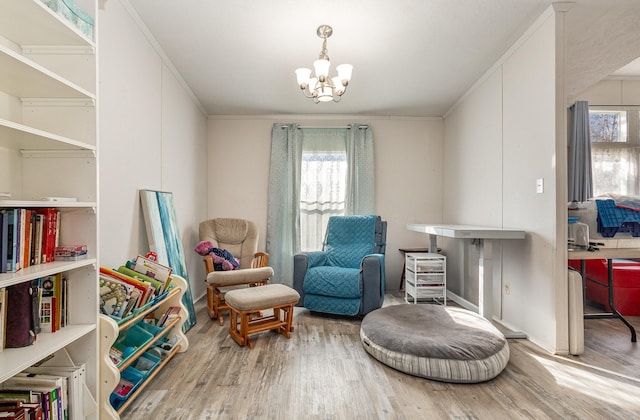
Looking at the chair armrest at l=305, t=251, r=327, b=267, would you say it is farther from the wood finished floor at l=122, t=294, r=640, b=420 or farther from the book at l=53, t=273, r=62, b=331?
the book at l=53, t=273, r=62, b=331

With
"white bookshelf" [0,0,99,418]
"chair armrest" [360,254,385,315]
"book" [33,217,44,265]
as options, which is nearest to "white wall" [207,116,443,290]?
"chair armrest" [360,254,385,315]

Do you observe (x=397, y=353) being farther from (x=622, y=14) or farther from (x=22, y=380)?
(x=622, y=14)

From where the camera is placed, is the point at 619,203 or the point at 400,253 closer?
the point at 619,203

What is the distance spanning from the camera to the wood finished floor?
5.32 ft

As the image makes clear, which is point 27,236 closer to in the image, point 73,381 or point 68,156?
point 68,156

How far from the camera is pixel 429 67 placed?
3.12 m

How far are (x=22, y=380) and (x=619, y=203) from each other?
4052 mm

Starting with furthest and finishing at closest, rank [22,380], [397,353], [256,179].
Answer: [256,179]
[397,353]
[22,380]

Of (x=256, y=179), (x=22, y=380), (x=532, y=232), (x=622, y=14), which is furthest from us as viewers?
(x=256, y=179)

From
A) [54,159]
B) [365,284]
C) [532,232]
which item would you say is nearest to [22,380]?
[54,159]

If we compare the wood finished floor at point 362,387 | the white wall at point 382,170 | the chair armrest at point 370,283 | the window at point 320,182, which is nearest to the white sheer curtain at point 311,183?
the window at point 320,182

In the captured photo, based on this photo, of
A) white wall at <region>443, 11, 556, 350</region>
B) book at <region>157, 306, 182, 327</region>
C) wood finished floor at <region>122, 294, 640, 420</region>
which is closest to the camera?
wood finished floor at <region>122, 294, 640, 420</region>

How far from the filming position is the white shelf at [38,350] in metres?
1.06

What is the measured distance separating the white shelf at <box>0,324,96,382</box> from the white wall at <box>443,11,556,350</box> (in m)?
2.79
